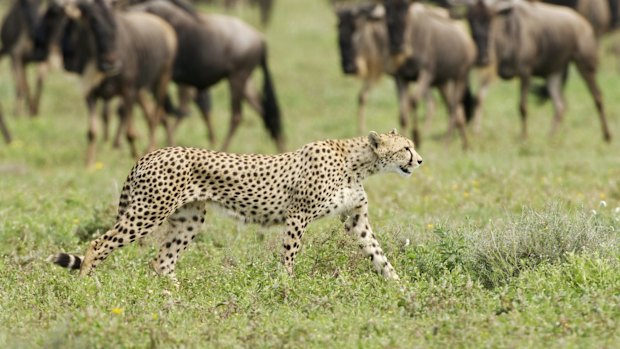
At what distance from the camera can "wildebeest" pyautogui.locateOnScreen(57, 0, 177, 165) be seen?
1556 cm

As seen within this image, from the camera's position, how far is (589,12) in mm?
20984

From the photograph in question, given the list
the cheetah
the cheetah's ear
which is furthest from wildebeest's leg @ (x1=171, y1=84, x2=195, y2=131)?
the cheetah's ear

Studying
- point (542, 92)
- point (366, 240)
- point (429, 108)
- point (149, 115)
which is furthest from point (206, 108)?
point (366, 240)

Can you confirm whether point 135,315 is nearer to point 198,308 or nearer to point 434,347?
point 198,308

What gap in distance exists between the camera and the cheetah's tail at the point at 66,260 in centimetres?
778

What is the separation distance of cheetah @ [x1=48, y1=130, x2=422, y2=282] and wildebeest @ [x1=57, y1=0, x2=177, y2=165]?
24.1 ft

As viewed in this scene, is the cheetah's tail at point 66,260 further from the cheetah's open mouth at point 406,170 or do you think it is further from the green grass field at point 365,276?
the cheetah's open mouth at point 406,170

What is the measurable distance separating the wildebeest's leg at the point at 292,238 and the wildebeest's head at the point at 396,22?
9.68 m

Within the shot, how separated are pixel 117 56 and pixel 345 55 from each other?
520cm

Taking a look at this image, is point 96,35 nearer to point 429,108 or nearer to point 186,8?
point 186,8

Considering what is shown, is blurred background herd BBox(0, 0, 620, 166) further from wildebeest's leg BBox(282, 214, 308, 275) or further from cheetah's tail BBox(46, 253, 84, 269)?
wildebeest's leg BBox(282, 214, 308, 275)

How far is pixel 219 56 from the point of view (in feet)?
57.9

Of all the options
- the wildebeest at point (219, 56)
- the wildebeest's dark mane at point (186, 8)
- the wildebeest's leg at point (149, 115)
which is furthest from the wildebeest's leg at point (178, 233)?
the wildebeest's dark mane at point (186, 8)

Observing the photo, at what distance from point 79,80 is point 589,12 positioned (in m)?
9.96
